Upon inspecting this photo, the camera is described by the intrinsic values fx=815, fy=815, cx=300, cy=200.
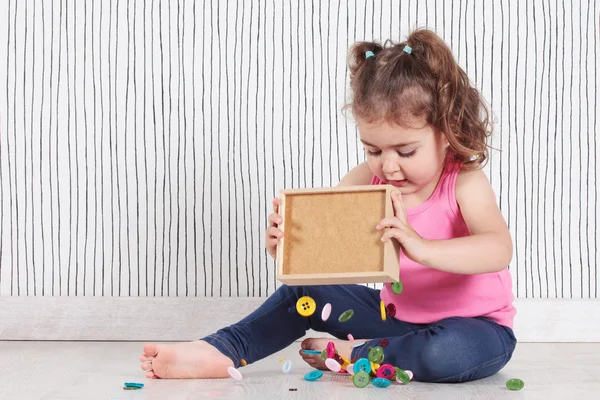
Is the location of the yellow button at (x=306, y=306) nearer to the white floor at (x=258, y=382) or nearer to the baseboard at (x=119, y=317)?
the white floor at (x=258, y=382)

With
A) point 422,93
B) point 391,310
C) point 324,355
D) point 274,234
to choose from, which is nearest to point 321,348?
point 324,355

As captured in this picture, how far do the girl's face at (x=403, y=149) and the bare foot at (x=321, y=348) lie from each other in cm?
29

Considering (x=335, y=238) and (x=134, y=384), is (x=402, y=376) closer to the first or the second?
(x=335, y=238)

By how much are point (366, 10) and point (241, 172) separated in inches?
18.0

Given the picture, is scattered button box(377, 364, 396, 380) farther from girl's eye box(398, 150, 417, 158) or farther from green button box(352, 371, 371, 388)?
girl's eye box(398, 150, 417, 158)

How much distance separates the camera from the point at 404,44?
1441mm

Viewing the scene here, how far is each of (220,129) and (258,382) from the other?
0.69 metres

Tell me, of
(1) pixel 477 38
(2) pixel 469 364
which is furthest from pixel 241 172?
(2) pixel 469 364

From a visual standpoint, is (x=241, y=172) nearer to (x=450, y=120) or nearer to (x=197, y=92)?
(x=197, y=92)

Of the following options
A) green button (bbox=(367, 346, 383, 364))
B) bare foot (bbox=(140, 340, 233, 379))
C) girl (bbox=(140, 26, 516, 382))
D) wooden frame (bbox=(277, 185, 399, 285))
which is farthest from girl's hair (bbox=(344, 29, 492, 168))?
bare foot (bbox=(140, 340, 233, 379))

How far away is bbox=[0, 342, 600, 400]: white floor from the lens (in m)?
1.21

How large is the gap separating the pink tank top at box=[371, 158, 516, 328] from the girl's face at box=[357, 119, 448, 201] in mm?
70

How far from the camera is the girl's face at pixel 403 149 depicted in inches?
52.1

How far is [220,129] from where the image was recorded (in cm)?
183
